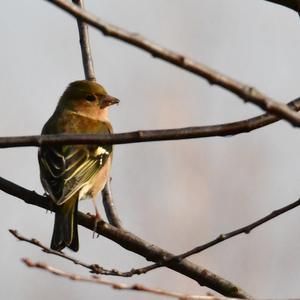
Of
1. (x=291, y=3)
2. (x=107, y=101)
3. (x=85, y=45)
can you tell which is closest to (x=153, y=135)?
(x=291, y=3)

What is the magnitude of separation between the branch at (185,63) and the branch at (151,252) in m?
1.99

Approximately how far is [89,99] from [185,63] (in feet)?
16.2

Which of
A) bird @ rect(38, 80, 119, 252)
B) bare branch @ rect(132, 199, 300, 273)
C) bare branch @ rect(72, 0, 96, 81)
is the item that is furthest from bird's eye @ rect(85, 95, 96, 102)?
bare branch @ rect(132, 199, 300, 273)

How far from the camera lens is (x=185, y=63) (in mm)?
2068

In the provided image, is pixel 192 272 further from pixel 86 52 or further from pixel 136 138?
pixel 86 52

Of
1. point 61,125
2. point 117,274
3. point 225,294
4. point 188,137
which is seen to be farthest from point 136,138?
point 61,125

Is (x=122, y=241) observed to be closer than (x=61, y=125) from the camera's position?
Yes

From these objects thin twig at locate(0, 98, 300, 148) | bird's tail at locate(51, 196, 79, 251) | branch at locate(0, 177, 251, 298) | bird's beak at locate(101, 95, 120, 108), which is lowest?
thin twig at locate(0, 98, 300, 148)

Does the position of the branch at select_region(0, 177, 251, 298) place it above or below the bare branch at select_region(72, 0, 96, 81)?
below

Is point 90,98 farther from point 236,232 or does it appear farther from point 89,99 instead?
point 236,232

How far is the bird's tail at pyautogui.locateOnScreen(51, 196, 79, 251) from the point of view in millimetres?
4988

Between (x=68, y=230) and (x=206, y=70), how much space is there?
3060mm

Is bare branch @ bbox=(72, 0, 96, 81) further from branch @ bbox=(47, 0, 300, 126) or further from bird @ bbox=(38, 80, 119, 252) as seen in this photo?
branch @ bbox=(47, 0, 300, 126)

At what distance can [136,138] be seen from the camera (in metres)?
2.79
